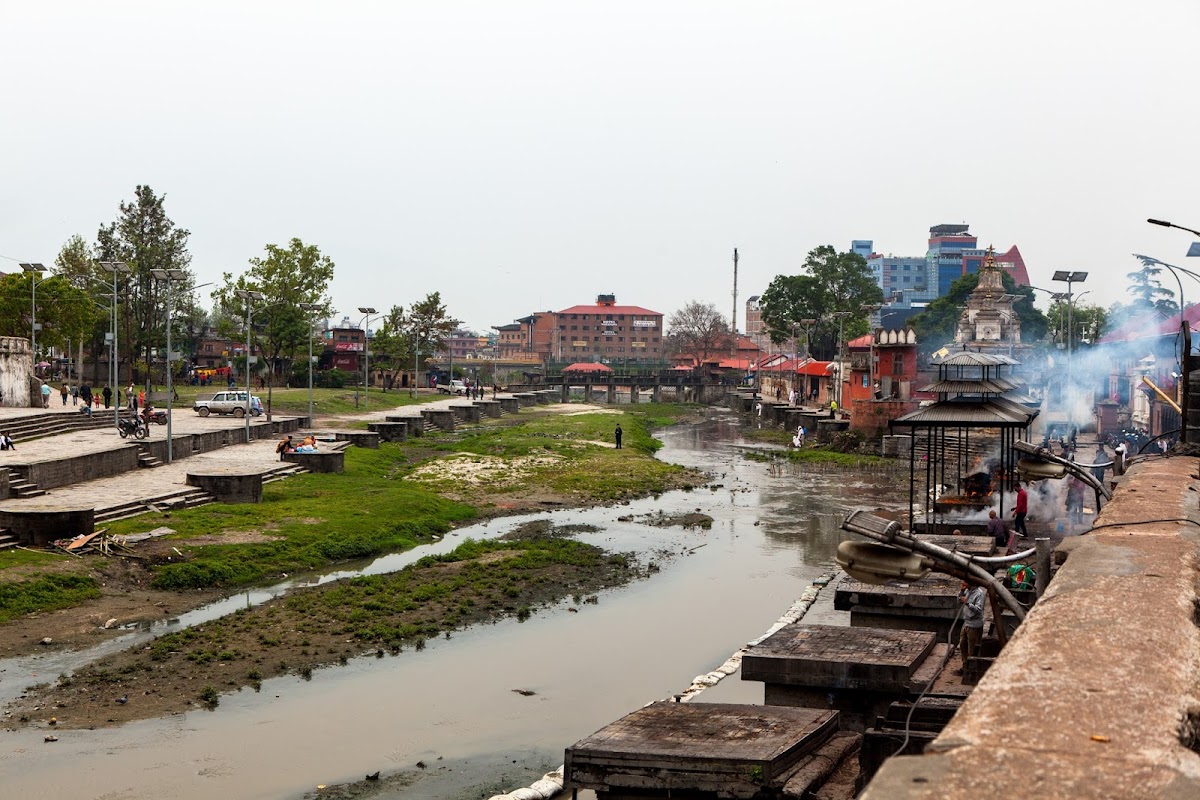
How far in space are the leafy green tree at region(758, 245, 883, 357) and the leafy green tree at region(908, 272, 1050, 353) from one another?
61.3 ft

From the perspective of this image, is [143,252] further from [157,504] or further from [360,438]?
[157,504]

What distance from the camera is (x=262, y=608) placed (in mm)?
24016

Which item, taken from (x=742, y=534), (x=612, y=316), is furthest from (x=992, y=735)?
(x=612, y=316)

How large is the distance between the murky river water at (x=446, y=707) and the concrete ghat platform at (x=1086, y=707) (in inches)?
344

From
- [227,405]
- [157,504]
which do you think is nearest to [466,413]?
[227,405]

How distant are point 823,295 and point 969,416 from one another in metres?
86.0

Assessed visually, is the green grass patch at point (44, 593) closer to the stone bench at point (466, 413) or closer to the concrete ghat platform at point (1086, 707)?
the concrete ghat platform at point (1086, 707)

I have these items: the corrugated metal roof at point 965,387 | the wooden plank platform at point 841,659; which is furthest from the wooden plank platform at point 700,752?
the corrugated metal roof at point 965,387

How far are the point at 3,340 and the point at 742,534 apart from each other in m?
32.5

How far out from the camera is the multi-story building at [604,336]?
182 meters

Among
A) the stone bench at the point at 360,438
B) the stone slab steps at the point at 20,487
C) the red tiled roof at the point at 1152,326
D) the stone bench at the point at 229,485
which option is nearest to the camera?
the stone slab steps at the point at 20,487

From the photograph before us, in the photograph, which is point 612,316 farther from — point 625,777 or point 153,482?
point 625,777

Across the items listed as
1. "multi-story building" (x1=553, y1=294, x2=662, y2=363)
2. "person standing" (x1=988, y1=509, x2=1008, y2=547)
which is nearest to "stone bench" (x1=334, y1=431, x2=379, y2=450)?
"person standing" (x1=988, y1=509, x2=1008, y2=547)

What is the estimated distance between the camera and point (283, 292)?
2923 inches
